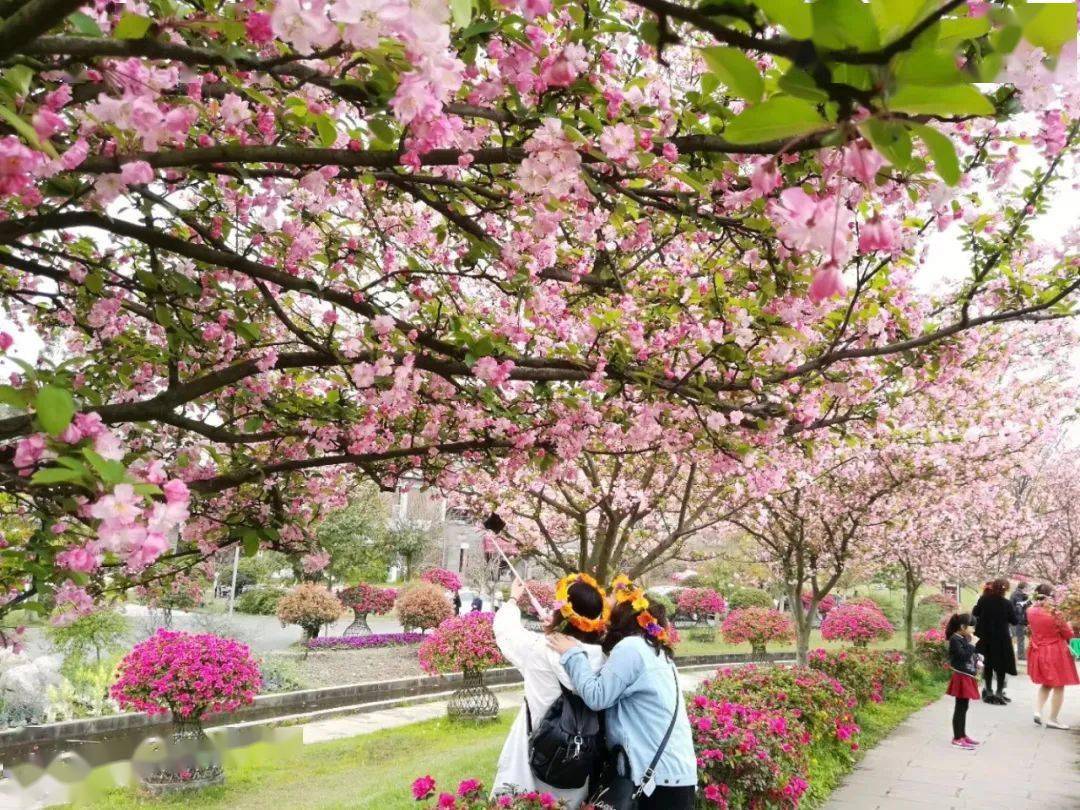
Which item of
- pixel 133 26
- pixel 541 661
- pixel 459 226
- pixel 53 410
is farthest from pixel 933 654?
pixel 133 26

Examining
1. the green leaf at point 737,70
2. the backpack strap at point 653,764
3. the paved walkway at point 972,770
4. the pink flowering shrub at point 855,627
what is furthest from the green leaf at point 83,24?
the pink flowering shrub at point 855,627

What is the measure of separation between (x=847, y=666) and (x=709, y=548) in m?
21.9

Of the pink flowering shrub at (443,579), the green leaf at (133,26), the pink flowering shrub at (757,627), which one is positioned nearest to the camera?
the green leaf at (133,26)

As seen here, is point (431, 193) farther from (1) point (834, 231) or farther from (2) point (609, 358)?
(1) point (834, 231)

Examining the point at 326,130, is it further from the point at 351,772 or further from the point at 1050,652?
the point at 1050,652

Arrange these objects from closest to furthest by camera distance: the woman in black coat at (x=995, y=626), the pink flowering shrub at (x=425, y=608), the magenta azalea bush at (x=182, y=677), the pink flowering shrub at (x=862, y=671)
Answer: the magenta azalea bush at (x=182, y=677) < the woman in black coat at (x=995, y=626) < the pink flowering shrub at (x=862, y=671) < the pink flowering shrub at (x=425, y=608)

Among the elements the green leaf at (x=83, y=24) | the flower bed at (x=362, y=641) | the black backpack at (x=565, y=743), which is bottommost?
the flower bed at (x=362, y=641)

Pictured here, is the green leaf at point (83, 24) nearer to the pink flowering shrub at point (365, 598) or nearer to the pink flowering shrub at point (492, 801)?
the pink flowering shrub at point (492, 801)

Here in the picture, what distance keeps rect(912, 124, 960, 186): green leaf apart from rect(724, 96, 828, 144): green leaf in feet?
0.35

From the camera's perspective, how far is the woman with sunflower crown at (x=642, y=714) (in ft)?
11.9

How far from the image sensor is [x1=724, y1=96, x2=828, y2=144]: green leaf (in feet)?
3.06

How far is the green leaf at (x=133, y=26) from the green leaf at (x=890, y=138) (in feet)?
3.85

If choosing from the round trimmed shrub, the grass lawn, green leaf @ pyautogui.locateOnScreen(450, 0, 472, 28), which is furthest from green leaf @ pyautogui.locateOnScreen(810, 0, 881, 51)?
the round trimmed shrub

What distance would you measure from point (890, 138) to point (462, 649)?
11.2 meters
